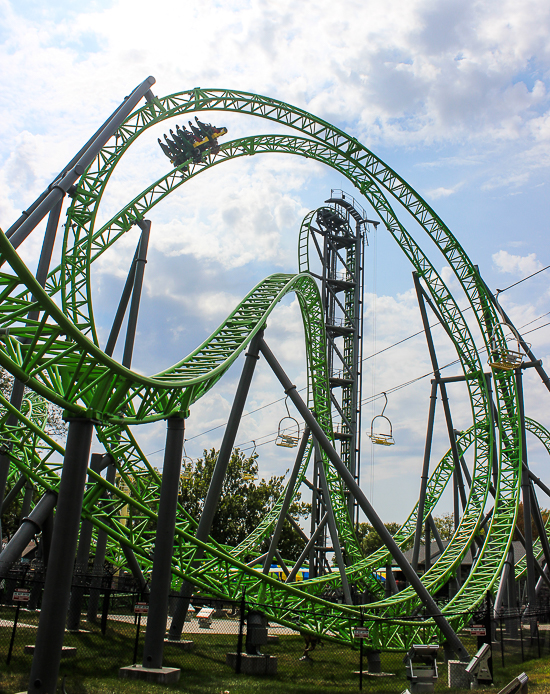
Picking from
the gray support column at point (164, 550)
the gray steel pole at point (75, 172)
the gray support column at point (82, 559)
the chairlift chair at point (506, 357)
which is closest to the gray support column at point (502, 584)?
the chairlift chair at point (506, 357)

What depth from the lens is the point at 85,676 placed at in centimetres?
816

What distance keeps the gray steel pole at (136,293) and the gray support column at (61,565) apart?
6640 millimetres

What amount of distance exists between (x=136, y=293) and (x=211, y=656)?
8.23 metres

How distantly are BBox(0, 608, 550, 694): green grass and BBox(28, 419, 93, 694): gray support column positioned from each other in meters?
0.69

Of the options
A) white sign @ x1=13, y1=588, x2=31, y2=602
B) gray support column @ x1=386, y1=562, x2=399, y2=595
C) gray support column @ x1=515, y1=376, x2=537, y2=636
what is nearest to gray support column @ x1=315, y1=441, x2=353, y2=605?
gray support column @ x1=386, y1=562, x2=399, y2=595

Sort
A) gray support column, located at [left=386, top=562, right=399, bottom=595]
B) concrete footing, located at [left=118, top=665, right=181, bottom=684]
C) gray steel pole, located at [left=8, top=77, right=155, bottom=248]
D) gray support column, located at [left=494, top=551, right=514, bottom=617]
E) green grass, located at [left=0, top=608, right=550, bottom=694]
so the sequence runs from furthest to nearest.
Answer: gray support column, located at [left=386, top=562, right=399, bottom=595] < gray support column, located at [left=494, top=551, right=514, bottom=617] < gray steel pole, located at [left=8, top=77, right=155, bottom=248] < concrete footing, located at [left=118, top=665, right=181, bottom=684] < green grass, located at [left=0, top=608, right=550, bottom=694]

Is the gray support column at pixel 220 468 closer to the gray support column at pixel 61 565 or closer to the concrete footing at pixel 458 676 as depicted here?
the gray support column at pixel 61 565

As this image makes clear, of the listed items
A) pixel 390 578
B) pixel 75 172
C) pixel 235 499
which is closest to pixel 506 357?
pixel 390 578

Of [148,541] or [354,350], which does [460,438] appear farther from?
[148,541]

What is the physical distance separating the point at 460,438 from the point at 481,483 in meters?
3.93

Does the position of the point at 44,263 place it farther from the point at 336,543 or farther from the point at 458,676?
the point at 458,676

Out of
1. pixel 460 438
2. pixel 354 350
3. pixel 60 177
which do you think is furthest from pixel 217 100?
pixel 354 350

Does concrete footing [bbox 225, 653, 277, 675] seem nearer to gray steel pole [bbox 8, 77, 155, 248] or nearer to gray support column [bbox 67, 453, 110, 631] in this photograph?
gray support column [bbox 67, 453, 110, 631]

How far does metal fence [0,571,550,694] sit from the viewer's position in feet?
27.6
